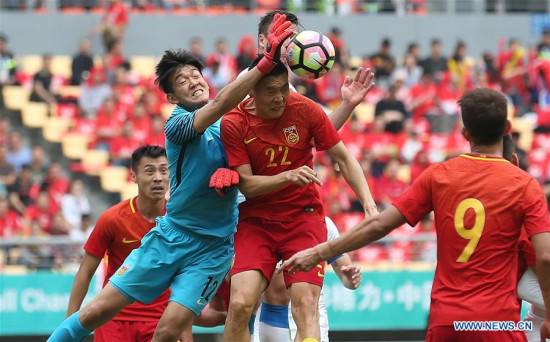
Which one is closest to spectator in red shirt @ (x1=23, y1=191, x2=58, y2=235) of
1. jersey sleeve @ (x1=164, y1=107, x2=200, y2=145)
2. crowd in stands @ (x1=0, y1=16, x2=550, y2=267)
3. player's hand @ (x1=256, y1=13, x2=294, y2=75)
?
crowd in stands @ (x1=0, y1=16, x2=550, y2=267)

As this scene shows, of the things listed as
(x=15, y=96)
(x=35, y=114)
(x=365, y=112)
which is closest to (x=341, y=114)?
(x=35, y=114)

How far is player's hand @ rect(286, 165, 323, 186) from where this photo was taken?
6641mm

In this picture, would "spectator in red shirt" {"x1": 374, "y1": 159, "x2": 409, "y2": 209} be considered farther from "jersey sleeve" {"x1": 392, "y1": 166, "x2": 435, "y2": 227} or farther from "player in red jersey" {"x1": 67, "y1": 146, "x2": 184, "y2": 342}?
"jersey sleeve" {"x1": 392, "y1": 166, "x2": 435, "y2": 227}

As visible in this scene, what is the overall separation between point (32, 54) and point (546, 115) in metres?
10.5

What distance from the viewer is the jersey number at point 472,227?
5.72 metres

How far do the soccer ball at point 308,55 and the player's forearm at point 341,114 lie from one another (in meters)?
0.73

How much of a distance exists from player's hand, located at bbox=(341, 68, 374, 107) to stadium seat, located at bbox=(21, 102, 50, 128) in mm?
12225

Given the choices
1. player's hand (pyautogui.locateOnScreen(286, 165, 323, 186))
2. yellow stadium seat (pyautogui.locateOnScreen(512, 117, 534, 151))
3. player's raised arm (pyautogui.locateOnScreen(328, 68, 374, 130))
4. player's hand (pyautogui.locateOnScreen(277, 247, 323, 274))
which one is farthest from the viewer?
yellow stadium seat (pyautogui.locateOnScreen(512, 117, 534, 151))

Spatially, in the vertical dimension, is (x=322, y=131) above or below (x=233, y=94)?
below

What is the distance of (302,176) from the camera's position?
6.65 metres

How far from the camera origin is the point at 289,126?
7.24 m

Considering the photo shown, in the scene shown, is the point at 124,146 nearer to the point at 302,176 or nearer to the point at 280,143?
the point at 280,143

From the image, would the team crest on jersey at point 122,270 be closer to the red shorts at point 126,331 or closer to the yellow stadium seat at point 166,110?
the red shorts at point 126,331

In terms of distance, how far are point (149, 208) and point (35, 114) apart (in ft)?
37.8
